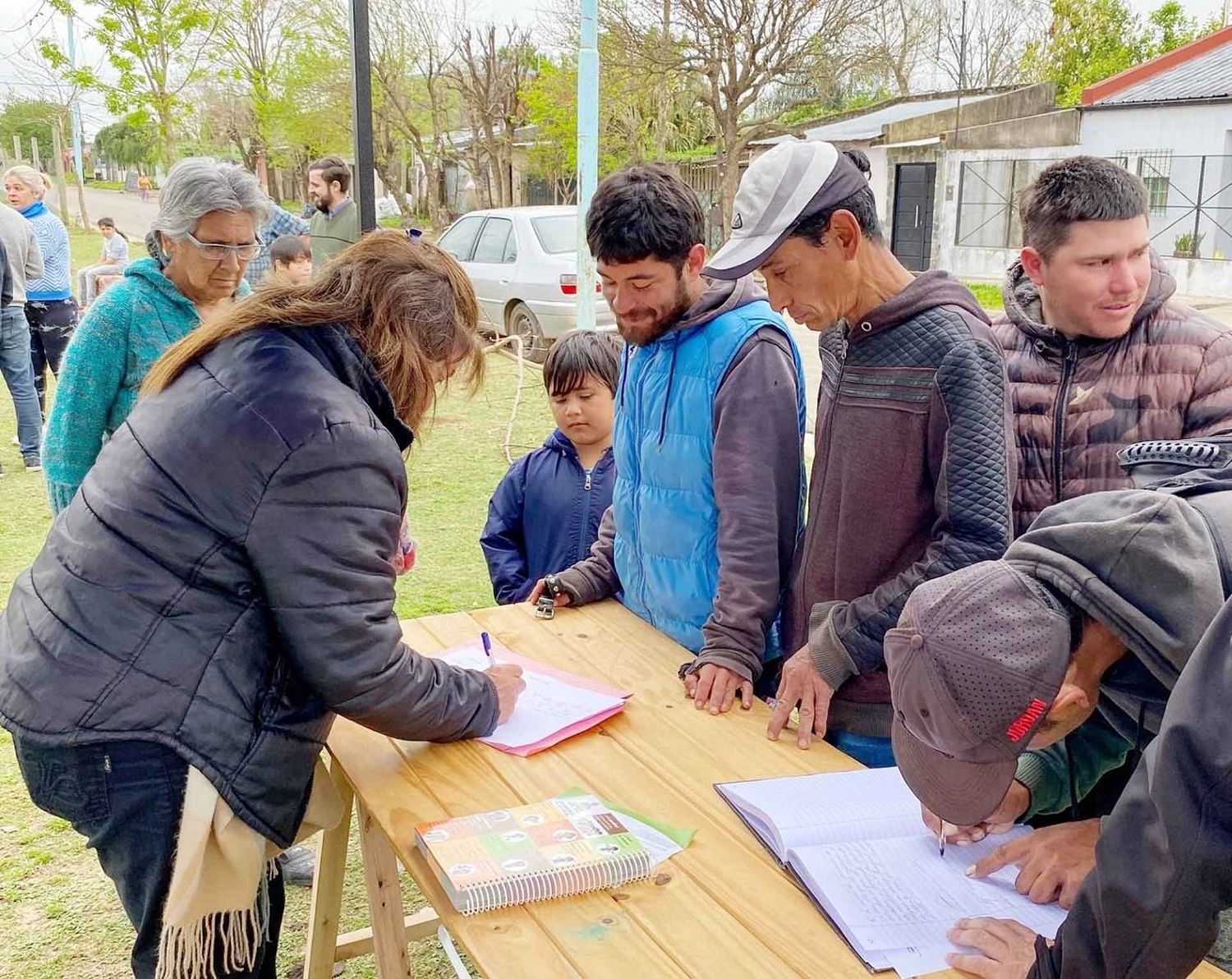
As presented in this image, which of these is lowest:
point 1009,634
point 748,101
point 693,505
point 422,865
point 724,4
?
point 422,865

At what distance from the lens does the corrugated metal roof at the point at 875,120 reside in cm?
2133

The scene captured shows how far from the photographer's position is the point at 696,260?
2049 millimetres

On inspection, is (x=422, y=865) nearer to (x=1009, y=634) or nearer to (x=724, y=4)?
(x=1009, y=634)

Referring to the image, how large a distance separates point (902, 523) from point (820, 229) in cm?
48

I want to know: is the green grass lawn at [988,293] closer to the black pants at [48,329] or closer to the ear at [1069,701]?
the black pants at [48,329]

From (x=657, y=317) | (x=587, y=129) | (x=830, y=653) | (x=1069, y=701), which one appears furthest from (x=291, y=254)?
(x=1069, y=701)

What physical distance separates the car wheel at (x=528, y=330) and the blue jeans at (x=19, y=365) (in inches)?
156

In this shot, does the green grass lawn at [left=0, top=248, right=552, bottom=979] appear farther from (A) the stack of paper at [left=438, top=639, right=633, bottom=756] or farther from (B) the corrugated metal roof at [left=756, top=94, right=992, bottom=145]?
(B) the corrugated metal roof at [left=756, top=94, right=992, bottom=145]

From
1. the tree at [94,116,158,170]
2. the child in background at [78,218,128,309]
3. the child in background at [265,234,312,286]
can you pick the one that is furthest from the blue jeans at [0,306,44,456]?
the tree at [94,116,158,170]

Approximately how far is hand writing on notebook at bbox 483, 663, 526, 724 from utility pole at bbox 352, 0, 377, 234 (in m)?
2.25

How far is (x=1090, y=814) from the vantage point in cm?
146

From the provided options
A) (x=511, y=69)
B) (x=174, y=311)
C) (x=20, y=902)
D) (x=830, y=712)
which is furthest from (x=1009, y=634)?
(x=511, y=69)

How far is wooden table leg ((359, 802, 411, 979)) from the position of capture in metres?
1.96

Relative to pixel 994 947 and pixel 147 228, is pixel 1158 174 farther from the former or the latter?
pixel 994 947
